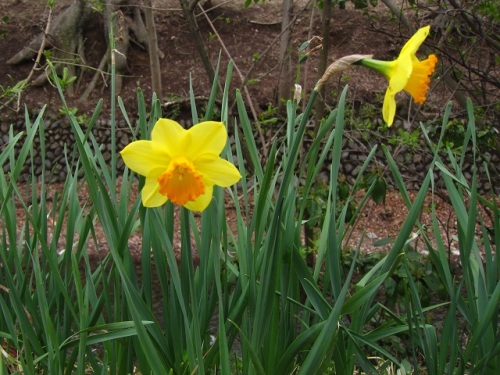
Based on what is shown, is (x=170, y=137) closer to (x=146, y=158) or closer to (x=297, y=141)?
(x=146, y=158)

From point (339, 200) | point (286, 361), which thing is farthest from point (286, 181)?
point (339, 200)

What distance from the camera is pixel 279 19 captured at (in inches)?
407

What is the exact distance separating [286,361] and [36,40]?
28.9ft

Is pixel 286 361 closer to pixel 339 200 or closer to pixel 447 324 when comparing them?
pixel 447 324

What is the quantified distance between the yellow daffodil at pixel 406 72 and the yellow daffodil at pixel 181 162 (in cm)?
26

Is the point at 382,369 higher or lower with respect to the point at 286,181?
lower

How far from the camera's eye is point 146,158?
1.23m

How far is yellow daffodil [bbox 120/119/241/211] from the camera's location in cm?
120

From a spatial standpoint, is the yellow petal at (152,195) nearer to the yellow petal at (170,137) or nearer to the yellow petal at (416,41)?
the yellow petal at (170,137)

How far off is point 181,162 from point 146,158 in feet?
0.20

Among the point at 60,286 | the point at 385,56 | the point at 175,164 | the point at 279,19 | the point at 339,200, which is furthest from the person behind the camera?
the point at 279,19

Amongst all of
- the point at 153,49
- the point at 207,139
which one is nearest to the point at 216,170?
the point at 207,139

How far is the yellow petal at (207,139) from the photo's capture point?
1.23m

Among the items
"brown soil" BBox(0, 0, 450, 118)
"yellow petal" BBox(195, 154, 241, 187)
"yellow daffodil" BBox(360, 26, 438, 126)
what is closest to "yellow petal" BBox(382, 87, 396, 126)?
→ "yellow daffodil" BBox(360, 26, 438, 126)
